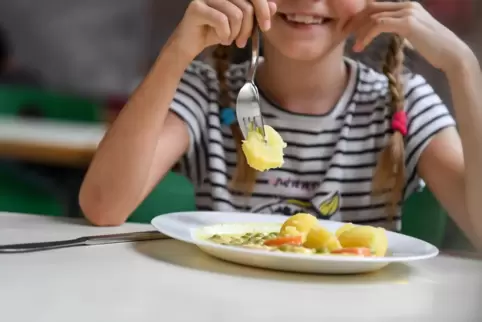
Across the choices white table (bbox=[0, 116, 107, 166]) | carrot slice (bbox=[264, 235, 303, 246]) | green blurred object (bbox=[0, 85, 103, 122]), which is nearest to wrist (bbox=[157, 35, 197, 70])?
carrot slice (bbox=[264, 235, 303, 246])

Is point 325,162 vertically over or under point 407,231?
over

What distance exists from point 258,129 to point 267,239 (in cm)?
19

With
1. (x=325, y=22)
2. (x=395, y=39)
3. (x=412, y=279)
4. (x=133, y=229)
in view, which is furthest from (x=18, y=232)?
(x=395, y=39)

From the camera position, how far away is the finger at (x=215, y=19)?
35.5 inches

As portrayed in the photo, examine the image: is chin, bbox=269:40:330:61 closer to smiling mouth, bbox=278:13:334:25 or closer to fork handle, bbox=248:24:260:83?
smiling mouth, bbox=278:13:334:25

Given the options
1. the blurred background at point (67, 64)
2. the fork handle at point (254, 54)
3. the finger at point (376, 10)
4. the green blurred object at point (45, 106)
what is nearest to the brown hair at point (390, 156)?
the finger at point (376, 10)

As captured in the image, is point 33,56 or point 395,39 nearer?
point 395,39

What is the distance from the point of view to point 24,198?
2217mm

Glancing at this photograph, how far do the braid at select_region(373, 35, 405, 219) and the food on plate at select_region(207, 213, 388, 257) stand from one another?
1.17 feet

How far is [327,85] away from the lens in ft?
3.88

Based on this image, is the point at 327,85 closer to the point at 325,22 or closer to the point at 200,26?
the point at 325,22

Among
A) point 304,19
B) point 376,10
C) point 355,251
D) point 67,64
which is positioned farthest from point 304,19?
point 67,64

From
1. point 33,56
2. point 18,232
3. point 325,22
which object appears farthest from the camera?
point 33,56

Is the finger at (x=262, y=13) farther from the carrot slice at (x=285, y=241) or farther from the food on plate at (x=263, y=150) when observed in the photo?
the carrot slice at (x=285, y=241)
